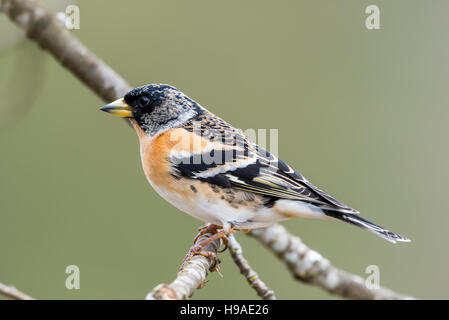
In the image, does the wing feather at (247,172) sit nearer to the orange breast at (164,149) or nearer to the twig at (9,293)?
the orange breast at (164,149)

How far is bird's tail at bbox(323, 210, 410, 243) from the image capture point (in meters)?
2.41

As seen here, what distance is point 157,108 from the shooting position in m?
2.97

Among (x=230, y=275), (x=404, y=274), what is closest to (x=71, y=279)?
(x=230, y=275)

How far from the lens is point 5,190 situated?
411 centimetres

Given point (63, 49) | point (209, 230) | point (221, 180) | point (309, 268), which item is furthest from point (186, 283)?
point (63, 49)

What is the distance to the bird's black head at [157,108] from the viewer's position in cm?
290

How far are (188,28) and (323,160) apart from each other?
1.68 metres

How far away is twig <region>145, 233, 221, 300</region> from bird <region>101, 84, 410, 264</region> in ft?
0.53

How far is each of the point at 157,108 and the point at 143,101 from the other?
0.29 ft

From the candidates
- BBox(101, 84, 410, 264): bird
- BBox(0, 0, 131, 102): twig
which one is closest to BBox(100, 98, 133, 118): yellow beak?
BBox(101, 84, 410, 264): bird

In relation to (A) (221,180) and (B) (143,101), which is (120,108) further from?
(A) (221,180)

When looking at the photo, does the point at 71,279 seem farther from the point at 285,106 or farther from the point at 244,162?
the point at 285,106

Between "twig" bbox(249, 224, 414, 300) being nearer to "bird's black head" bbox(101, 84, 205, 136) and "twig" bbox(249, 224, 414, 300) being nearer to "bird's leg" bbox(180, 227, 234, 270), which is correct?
"bird's leg" bbox(180, 227, 234, 270)

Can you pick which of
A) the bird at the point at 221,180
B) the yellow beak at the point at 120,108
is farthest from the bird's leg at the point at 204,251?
the yellow beak at the point at 120,108
